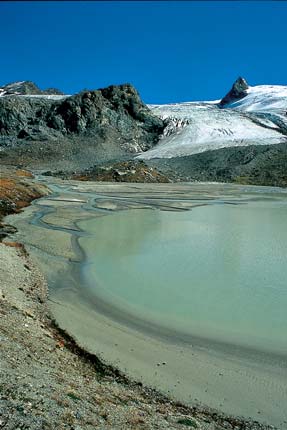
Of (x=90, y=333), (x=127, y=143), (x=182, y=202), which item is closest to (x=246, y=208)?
(x=182, y=202)

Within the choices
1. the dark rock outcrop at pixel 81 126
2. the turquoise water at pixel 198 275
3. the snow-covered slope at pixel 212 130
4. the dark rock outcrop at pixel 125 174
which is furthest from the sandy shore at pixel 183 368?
the dark rock outcrop at pixel 81 126

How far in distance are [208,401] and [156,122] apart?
443ft

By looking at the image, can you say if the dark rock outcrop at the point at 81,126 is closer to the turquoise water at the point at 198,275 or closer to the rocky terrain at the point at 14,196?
the rocky terrain at the point at 14,196

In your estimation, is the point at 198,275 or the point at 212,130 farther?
the point at 212,130

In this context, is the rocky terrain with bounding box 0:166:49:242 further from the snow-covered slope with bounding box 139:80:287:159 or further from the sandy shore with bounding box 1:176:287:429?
the snow-covered slope with bounding box 139:80:287:159

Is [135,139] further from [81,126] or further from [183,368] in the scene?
[183,368]

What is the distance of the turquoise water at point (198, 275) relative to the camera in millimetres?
12680

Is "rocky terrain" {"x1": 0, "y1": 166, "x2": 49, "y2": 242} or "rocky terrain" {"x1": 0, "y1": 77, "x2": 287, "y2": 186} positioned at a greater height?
"rocky terrain" {"x1": 0, "y1": 77, "x2": 287, "y2": 186}

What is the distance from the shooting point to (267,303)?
14.2 meters

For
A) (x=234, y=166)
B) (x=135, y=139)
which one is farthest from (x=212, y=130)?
(x=234, y=166)

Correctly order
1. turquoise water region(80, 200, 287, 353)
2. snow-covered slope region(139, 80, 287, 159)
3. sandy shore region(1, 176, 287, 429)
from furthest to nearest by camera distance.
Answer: snow-covered slope region(139, 80, 287, 159) < turquoise water region(80, 200, 287, 353) < sandy shore region(1, 176, 287, 429)

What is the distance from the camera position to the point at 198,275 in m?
17.6

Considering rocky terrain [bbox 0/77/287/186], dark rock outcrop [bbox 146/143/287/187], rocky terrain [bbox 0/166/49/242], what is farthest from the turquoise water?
rocky terrain [bbox 0/77/287/186]

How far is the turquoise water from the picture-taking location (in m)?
12.7
